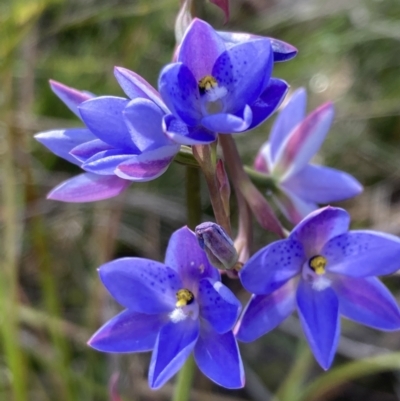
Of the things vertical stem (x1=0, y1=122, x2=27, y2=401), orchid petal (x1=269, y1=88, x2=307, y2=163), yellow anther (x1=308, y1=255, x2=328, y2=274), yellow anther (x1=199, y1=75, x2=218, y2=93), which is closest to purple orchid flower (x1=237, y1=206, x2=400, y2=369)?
yellow anther (x1=308, y1=255, x2=328, y2=274)

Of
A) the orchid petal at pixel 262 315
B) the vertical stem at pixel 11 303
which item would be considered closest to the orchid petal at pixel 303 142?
the orchid petal at pixel 262 315

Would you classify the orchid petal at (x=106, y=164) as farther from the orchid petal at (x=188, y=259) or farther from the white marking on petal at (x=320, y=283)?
the white marking on petal at (x=320, y=283)

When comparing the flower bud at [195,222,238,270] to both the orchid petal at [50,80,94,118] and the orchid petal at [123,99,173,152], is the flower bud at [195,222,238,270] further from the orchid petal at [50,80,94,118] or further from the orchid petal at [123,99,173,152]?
the orchid petal at [50,80,94,118]

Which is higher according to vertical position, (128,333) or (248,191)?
(248,191)

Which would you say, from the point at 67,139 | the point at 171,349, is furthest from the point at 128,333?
the point at 67,139

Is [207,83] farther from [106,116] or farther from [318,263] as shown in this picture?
[318,263]

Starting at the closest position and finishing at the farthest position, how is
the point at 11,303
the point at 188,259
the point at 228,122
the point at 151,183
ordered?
the point at 228,122
the point at 188,259
the point at 11,303
the point at 151,183

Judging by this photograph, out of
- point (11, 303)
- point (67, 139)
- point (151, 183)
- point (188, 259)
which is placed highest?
point (67, 139)
